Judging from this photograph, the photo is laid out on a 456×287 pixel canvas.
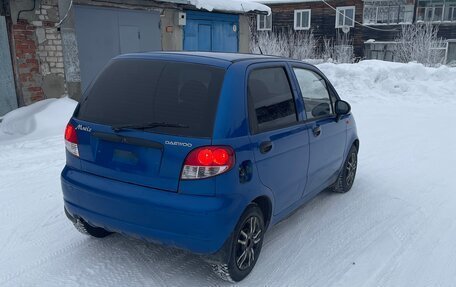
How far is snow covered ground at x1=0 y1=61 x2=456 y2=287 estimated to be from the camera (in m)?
3.26

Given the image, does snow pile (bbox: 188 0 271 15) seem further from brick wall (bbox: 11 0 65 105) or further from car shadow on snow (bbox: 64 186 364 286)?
car shadow on snow (bbox: 64 186 364 286)

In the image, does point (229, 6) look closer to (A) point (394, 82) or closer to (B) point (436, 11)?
(A) point (394, 82)

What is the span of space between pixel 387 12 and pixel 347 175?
32455mm

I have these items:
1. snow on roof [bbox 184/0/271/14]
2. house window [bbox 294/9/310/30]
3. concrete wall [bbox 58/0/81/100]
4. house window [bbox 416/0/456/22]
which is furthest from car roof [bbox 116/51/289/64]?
house window [bbox 416/0/456/22]

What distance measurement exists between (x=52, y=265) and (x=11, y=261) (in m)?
0.36

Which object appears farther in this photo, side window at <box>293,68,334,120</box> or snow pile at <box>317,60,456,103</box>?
snow pile at <box>317,60,456,103</box>

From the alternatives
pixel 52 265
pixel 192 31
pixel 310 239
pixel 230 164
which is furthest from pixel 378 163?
pixel 192 31

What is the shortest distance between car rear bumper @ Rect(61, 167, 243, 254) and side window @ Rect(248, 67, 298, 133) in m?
0.71

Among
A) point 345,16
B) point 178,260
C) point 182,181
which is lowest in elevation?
point 178,260

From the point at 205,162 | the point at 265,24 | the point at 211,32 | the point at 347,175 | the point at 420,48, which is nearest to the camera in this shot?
the point at 205,162

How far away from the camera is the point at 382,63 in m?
16.1

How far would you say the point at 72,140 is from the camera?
10.9 ft

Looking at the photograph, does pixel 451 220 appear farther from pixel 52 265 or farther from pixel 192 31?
pixel 192 31

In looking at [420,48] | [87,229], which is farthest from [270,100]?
[420,48]
